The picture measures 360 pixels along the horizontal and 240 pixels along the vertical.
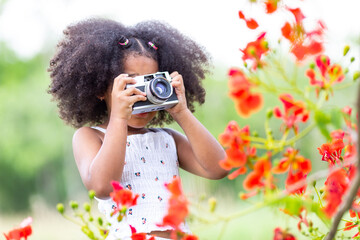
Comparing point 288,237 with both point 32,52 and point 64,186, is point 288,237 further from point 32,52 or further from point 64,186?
point 64,186

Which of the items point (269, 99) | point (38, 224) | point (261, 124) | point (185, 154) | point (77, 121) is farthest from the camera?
point (261, 124)

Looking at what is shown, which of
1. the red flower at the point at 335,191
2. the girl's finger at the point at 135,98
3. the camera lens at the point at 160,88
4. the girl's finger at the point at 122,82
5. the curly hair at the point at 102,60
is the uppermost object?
the curly hair at the point at 102,60

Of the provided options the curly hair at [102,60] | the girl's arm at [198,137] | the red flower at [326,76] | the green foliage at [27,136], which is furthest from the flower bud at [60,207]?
the green foliage at [27,136]

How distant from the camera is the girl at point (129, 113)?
1.30m

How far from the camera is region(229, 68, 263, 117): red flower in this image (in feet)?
2.15

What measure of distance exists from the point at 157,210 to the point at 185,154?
0.21m

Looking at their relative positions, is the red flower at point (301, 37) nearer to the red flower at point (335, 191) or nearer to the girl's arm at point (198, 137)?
the red flower at point (335, 191)

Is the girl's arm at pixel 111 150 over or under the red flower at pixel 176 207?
over

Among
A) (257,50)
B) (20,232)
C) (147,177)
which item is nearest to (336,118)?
(257,50)

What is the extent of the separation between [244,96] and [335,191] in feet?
0.65

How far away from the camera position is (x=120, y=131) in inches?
50.1

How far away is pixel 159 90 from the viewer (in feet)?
4.40

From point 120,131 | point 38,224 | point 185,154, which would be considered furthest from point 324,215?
point 38,224

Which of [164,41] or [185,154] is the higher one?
Result: [164,41]
